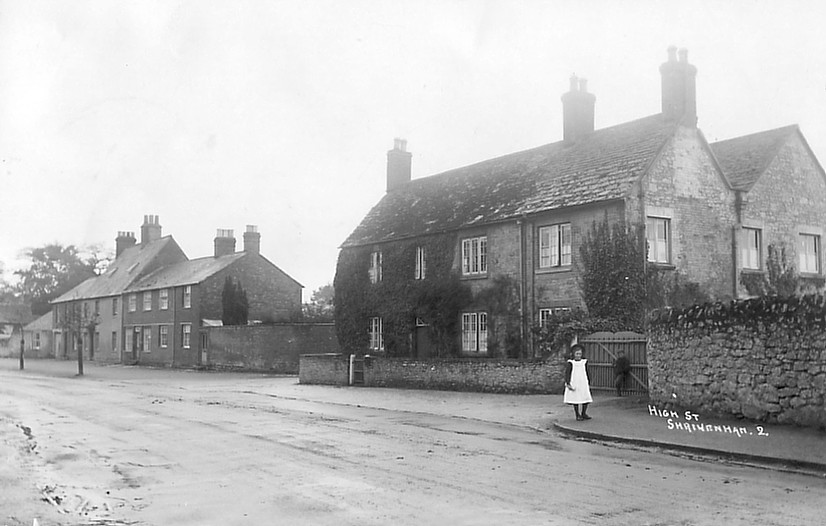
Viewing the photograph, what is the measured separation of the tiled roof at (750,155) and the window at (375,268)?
15.3 metres

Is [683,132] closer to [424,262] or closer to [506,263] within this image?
[506,263]

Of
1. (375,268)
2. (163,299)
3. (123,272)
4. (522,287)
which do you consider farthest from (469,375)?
(123,272)

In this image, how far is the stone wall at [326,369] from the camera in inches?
1286

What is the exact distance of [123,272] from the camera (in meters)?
67.8

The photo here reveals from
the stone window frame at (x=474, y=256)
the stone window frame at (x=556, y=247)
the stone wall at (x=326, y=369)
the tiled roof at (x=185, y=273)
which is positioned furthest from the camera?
→ the tiled roof at (x=185, y=273)

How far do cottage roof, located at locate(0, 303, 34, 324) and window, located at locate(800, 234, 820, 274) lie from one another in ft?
288

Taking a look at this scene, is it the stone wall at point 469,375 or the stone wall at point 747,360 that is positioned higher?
the stone wall at point 747,360

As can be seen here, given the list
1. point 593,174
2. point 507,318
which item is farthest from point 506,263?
point 593,174

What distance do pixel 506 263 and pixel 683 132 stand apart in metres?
7.86

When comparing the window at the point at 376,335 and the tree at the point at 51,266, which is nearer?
the window at the point at 376,335

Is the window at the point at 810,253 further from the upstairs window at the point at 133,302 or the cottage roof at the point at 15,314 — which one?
the cottage roof at the point at 15,314

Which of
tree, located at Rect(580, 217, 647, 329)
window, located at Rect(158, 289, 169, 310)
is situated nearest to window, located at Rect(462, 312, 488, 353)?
tree, located at Rect(580, 217, 647, 329)

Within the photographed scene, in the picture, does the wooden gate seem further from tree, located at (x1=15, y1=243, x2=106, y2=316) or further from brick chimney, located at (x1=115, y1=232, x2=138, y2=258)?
tree, located at (x1=15, y1=243, x2=106, y2=316)
